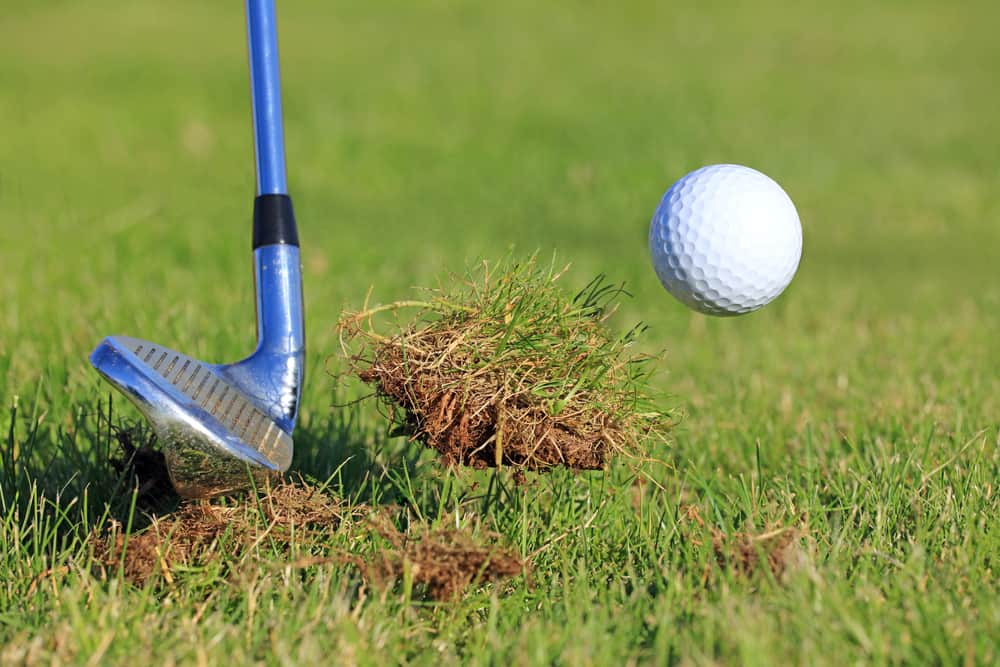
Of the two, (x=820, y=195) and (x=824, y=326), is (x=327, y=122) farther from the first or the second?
(x=824, y=326)

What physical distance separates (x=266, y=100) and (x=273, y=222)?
0.39 m

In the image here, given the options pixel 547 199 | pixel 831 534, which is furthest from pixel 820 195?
pixel 831 534

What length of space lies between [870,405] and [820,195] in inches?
248

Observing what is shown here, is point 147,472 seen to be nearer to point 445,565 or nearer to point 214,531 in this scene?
point 214,531

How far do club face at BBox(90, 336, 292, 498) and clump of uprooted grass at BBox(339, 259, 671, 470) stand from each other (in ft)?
1.00

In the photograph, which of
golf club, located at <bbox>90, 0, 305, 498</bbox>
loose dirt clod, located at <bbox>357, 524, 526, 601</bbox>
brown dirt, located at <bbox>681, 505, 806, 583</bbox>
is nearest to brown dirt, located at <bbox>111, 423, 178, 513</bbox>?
golf club, located at <bbox>90, 0, 305, 498</bbox>

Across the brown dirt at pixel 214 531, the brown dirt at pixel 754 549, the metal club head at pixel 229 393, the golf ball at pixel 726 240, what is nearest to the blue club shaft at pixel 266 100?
the metal club head at pixel 229 393

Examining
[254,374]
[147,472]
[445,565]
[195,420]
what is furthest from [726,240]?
[147,472]

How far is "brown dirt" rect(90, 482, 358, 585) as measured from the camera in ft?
7.79

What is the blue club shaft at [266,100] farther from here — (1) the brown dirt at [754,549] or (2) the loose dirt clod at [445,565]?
(1) the brown dirt at [754,549]

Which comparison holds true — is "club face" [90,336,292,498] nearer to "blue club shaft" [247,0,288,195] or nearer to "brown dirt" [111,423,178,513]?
"brown dirt" [111,423,178,513]

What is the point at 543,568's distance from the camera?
2.52 m

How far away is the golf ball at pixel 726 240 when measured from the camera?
279 centimetres

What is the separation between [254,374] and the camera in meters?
2.73
